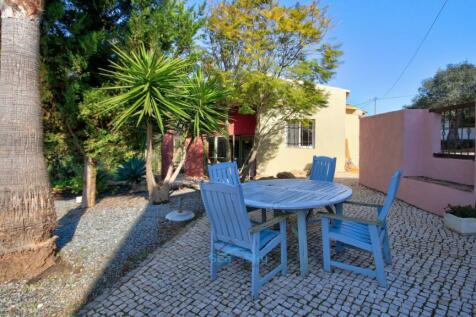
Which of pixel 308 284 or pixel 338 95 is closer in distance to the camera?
pixel 308 284

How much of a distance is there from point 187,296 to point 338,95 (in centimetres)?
1260

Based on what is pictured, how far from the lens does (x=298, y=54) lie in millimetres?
8531

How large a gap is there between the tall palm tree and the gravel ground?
29cm

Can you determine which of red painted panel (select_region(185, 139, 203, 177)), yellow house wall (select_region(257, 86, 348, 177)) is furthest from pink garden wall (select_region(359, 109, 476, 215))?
red painted panel (select_region(185, 139, 203, 177))

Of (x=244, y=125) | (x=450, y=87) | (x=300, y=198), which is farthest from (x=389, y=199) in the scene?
(x=450, y=87)

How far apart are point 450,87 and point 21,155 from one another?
69.0ft

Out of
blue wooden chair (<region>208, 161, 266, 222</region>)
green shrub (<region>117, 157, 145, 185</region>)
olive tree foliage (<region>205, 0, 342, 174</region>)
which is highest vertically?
olive tree foliage (<region>205, 0, 342, 174</region>)

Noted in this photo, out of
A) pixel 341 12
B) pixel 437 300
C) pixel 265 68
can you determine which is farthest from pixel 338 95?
pixel 437 300

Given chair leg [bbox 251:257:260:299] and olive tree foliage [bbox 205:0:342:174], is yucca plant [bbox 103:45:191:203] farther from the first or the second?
chair leg [bbox 251:257:260:299]

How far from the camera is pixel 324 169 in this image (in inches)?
196

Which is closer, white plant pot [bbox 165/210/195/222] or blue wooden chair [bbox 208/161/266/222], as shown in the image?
blue wooden chair [bbox 208/161/266/222]

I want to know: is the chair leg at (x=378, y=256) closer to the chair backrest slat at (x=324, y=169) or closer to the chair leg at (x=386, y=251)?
the chair leg at (x=386, y=251)

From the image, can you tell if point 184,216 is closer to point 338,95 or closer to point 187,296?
point 187,296

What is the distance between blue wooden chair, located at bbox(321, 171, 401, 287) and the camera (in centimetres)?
263
